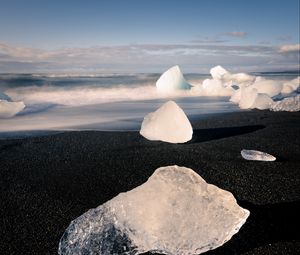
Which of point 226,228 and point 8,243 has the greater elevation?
point 226,228

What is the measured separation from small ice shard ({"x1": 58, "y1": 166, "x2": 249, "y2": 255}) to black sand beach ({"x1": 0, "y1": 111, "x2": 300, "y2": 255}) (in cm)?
14

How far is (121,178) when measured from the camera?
2.69 metres

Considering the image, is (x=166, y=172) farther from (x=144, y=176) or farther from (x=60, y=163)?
(x=60, y=163)

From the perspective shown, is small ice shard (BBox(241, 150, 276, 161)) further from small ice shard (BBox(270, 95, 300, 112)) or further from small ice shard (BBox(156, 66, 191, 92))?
small ice shard (BBox(156, 66, 191, 92))

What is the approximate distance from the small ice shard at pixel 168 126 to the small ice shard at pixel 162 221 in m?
2.09

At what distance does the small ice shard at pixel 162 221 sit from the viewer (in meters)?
1.71

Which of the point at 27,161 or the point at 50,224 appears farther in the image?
the point at 27,161

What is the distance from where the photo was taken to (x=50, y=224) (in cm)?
205

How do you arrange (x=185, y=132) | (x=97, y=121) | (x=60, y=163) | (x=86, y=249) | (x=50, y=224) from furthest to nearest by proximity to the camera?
(x=97, y=121)
(x=185, y=132)
(x=60, y=163)
(x=50, y=224)
(x=86, y=249)

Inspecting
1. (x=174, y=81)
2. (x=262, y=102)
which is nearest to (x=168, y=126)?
(x=262, y=102)

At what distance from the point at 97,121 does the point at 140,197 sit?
16.4 feet

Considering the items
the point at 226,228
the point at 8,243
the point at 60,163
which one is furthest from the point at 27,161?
the point at 226,228

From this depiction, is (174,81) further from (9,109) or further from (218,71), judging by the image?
(9,109)

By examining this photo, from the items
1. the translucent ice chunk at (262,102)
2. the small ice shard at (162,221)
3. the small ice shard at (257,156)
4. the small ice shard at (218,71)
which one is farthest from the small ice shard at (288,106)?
the small ice shard at (218,71)
